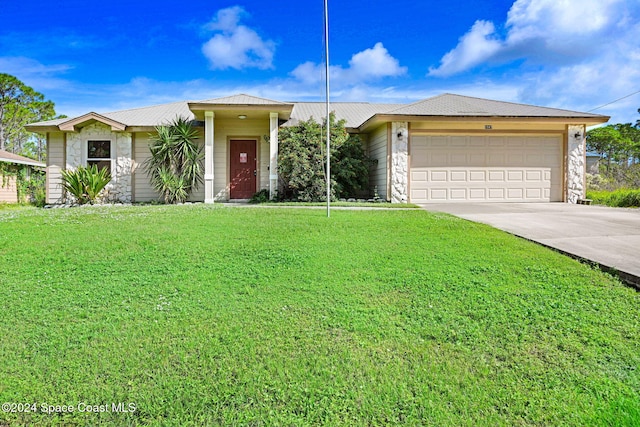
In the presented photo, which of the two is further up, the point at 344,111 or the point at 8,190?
the point at 344,111

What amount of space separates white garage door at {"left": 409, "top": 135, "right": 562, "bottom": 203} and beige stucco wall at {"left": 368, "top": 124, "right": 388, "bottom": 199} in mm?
872

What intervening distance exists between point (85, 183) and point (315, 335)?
1227 centimetres

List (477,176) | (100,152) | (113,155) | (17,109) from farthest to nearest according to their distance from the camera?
(17,109) < (100,152) < (113,155) < (477,176)

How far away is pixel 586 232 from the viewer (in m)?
6.35

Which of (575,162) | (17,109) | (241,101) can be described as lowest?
(575,162)

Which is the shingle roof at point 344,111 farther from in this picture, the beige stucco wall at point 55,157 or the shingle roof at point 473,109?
the beige stucco wall at point 55,157

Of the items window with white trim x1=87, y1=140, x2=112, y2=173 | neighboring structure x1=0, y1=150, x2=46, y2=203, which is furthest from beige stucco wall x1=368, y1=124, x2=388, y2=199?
neighboring structure x1=0, y1=150, x2=46, y2=203

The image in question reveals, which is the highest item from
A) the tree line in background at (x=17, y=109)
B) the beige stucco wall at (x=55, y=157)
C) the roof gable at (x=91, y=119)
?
the tree line in background at (x=17, y=109)

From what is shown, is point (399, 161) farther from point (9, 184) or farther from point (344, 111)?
point (9, 184)

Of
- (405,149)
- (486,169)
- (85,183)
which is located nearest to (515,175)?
(486,169)

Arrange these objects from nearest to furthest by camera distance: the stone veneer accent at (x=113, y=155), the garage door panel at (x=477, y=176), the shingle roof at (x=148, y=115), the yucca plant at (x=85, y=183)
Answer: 1. the yucca plant at (x=85, y=183)
2. the garage door panel at (x=477, y=176)
3. the shingle roof at (x=148, y=115)
4. the stone veneer accent at (x=113, y=155)

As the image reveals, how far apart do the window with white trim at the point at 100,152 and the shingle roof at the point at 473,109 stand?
10072mm

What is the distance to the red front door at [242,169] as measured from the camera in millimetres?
14047

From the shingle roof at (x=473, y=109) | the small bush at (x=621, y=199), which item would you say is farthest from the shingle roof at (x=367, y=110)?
the small bush at (x=621, y=199)
